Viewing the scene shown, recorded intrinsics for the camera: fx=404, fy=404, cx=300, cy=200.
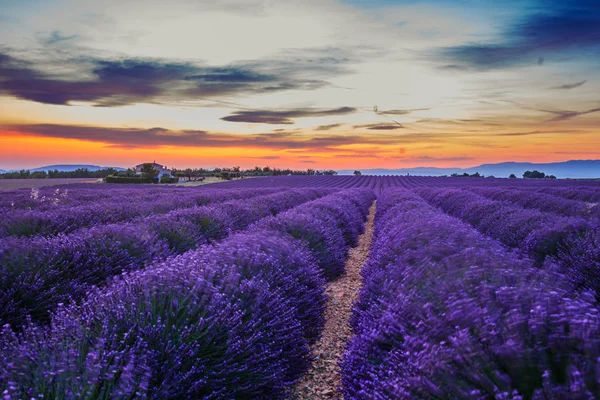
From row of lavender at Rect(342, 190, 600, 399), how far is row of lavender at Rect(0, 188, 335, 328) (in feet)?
7.98

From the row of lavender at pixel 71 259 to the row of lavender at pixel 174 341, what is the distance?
84 cm

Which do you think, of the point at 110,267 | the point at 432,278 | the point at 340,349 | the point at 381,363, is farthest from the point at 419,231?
the point at 110,267

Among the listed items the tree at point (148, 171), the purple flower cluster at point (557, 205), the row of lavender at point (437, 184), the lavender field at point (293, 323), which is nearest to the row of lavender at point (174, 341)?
the lavender field at point (293, 323)

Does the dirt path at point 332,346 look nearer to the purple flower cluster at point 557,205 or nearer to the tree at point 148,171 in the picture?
the purple flower cluster at point 557,205

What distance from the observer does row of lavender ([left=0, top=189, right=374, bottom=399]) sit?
6.18ft

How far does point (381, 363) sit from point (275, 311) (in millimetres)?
1060

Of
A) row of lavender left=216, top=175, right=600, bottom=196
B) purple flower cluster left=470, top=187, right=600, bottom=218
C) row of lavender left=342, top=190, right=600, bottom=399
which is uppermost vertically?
row of lavender left=216, top=175, right=600, bottom=196

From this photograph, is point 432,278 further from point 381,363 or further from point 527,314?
point 527,314

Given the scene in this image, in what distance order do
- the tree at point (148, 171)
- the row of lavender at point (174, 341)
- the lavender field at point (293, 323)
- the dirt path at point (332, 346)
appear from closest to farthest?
the lavender field at point (293, 323)
the row of lavender at point (174, 341)
the dirt path at point (332, 346)
the tree at point (148, 171)

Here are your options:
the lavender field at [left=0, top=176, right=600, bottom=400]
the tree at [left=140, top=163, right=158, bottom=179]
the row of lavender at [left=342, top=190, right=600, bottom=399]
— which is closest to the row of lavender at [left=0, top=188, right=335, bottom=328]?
the lavender field at [left=0, top=176, right=600, bottom=400]

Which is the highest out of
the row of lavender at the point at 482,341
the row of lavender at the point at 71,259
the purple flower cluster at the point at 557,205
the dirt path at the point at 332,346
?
the purple flower cluster at the point at 557,205

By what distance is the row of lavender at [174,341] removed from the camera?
1885mm

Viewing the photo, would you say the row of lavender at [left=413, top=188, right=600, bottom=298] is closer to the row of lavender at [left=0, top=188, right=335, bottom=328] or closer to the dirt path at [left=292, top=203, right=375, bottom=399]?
the dirt path at [left=292, top=203, right=375, bottom=399]

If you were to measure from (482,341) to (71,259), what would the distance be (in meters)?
4.73
